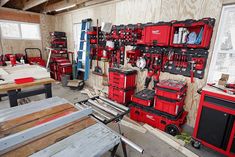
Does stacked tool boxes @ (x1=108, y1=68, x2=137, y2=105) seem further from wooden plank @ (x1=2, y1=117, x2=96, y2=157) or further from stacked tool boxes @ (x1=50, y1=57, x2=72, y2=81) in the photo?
stacked tool boxes @ (x1=50, y1=57, x2=72, y2=81)

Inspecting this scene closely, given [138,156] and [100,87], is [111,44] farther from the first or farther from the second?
[138,156]

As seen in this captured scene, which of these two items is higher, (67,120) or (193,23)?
(193,23)

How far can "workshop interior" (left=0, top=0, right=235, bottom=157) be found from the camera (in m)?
0.97

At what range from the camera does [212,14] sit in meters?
2.08

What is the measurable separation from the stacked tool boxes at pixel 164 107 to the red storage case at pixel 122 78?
1.63ft

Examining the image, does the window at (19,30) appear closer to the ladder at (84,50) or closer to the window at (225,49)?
the ladder at (84,50)

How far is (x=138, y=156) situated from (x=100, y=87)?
2.61 m

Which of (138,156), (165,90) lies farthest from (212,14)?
(138,156)

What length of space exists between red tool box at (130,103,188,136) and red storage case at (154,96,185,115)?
0.07 meters

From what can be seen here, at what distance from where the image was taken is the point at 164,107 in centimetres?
231

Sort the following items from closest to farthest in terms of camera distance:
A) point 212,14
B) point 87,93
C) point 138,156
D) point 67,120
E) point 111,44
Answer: point 67,120, point 138,156, point 212,14, point 111,44, point 87,93

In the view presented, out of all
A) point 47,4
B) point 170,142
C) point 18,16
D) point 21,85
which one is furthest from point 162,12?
point 18,16

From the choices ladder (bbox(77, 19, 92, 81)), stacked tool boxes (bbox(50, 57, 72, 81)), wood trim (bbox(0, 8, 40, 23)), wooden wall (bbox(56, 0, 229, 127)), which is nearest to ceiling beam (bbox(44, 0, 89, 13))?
wooden wall (bbox(56, 0, 229, 127))

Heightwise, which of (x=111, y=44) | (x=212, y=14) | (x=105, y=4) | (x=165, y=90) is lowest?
(x=165, y=90)
